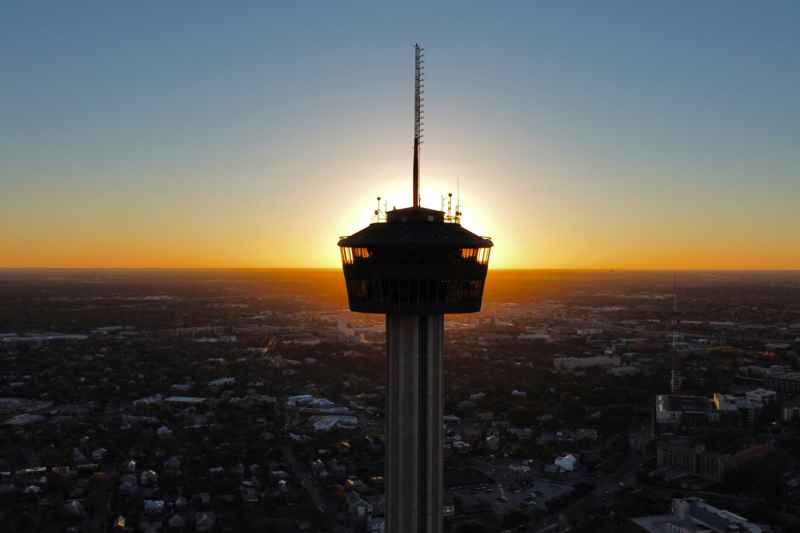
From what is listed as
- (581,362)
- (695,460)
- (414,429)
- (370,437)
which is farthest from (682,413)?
(414,429)

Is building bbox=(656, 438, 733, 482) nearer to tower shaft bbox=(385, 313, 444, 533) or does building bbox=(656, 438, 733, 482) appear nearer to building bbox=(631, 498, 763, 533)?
building bbox=(631, 498, 763, 533)

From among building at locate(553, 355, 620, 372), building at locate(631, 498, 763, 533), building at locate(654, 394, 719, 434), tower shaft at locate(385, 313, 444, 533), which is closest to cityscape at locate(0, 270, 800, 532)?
building at locate(631, 498, 763, 533)

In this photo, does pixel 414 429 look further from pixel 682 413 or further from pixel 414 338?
pixel 682 413

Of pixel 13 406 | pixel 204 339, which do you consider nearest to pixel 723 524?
pixel 13 406

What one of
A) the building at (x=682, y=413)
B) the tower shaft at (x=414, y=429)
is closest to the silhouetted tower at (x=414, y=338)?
the tower shaft at (x=414, y=429)

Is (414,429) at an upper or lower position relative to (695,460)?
upper

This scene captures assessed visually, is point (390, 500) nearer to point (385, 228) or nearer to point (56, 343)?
point (385, 228)
